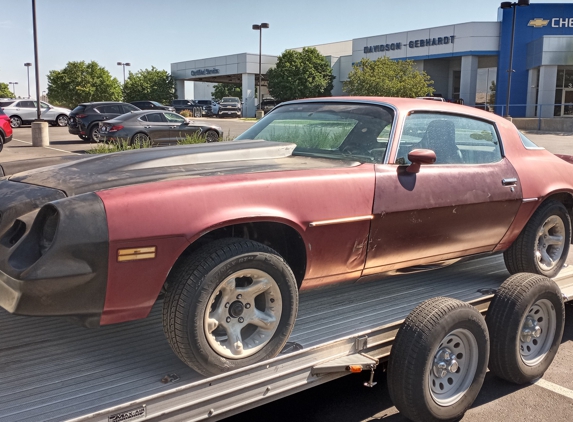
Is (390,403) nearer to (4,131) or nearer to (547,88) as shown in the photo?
(4,131)

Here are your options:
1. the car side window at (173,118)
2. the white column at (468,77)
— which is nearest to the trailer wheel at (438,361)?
the car side window at (173,118)

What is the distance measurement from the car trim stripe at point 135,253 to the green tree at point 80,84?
53.6 metres

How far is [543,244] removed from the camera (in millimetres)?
4660

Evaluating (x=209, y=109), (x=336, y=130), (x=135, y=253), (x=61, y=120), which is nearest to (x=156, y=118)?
(x=336, y=130)

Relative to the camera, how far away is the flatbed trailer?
7.73 ft

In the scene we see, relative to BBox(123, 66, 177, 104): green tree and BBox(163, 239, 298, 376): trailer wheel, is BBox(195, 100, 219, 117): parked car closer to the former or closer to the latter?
BBox(123, 66, 177, 104): green tree

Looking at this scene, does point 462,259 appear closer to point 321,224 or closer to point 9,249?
point 321,224

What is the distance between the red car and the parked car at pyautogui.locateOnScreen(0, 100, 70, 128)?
3143 centimetres

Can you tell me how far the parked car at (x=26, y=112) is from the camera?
1259 inches

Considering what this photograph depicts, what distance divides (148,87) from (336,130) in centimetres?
6159

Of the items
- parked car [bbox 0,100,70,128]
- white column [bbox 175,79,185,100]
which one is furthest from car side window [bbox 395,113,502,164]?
white column [bbox 175,79,185,100]

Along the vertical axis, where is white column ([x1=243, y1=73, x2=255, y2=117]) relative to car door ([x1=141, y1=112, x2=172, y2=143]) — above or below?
above

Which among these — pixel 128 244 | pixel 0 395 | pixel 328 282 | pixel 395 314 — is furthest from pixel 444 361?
pixel 0 395

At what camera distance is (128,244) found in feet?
8.14
